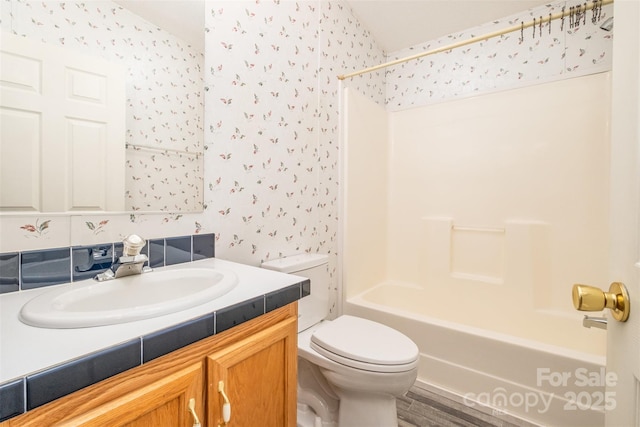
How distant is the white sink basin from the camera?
55 cm

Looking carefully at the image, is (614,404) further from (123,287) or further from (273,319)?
(123,287)

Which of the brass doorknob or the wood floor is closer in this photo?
the brass doorknob

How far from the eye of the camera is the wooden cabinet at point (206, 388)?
46 centimetres

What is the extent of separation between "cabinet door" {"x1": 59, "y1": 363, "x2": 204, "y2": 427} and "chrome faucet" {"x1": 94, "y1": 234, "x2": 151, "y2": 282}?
1.42 ft

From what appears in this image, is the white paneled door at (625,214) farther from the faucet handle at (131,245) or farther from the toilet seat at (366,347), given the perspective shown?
the faucet handle at (131,245)

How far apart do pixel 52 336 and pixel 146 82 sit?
0.85 meters

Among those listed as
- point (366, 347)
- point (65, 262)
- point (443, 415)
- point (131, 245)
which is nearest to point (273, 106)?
point (131, 245)

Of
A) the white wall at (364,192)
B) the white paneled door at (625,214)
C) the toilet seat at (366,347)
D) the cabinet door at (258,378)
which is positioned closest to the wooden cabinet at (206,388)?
the cabinet door at (258,378)

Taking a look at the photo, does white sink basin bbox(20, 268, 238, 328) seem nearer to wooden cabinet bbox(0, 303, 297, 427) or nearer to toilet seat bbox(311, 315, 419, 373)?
wooden cabinet bbox(0, 303, 297, 427)

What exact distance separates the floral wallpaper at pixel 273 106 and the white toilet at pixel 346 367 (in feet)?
1.07

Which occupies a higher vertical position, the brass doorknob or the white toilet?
the brass doorknob

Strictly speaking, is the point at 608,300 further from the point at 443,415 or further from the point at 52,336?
the point at 443,415

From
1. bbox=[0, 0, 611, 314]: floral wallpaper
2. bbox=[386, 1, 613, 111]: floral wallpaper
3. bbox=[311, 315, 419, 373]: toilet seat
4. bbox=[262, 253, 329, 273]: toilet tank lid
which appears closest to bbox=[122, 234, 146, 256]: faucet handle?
bbox=[0, 0, 611, 314]: floral wallpaper

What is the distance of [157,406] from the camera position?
1.76 ft
